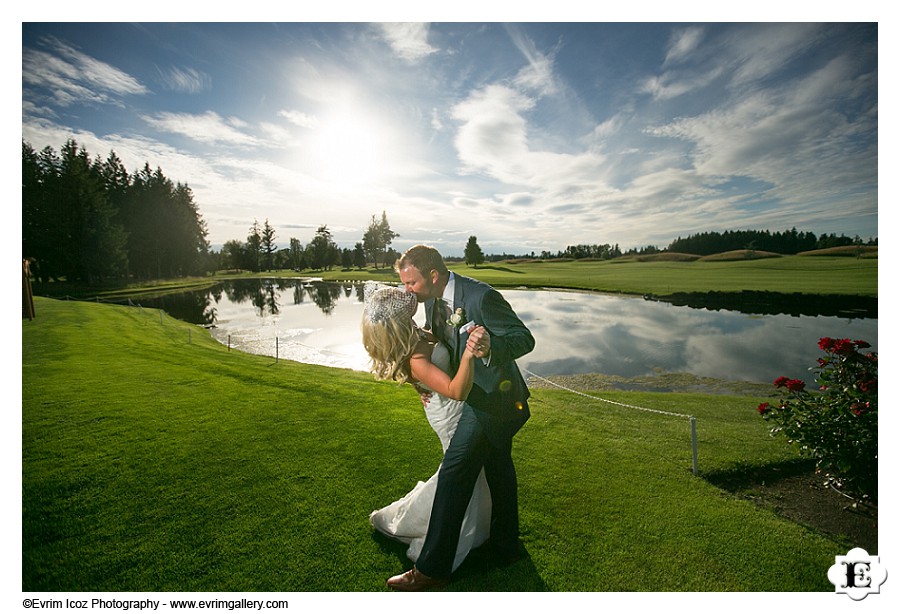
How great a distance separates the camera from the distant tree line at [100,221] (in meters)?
28.2

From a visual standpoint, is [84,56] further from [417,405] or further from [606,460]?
[606,460]

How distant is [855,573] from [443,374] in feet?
13.4

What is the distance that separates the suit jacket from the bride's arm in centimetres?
19

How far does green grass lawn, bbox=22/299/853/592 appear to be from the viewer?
9.45 ft

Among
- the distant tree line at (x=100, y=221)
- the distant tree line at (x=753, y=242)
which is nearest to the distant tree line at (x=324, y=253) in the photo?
the distant tree line at (x=100, y=221)

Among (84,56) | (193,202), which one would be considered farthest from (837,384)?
(193,202)

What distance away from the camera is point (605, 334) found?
18.1 meters

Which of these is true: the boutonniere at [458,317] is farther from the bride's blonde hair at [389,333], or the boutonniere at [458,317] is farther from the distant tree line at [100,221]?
the distant tree line at [100,221]

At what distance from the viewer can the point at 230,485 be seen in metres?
3.83

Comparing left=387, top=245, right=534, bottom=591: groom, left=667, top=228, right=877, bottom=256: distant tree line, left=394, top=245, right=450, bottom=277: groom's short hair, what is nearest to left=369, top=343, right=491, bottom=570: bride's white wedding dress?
left=387, top=245, right=534, bottom=591: groom

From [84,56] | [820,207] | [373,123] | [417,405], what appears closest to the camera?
[84,56]

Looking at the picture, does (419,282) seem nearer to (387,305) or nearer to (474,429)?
(387,305)
